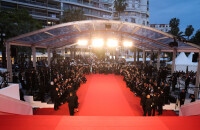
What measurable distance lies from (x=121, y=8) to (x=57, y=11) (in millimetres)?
22330

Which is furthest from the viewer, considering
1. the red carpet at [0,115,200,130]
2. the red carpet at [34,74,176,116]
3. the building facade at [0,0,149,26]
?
the building facade at [0,0,149,26]

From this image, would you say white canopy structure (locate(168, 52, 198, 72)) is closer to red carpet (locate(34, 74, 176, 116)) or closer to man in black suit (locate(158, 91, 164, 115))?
red carpet (locate(34, 74, 176, 116))

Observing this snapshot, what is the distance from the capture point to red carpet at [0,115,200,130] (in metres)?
2.95

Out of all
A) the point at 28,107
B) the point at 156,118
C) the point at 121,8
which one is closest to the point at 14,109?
the point at 28,107

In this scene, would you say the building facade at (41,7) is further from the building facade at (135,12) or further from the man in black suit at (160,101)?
the man in black suit at (160,101)

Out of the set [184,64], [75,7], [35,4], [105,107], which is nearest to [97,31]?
[105,107]

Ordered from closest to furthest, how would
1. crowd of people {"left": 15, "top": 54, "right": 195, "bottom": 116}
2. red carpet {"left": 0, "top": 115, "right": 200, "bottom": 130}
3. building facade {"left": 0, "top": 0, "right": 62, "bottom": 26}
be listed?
1. red carpet {"left": 0, "top": 115, "right": 200, "bottom": 130}
2. crowd of people {"left": 15, "top": 54, "right": 195, "bottom": 116}
3. building facade {"left": 0, "top": 0, "right": 62, "bottom": 26}

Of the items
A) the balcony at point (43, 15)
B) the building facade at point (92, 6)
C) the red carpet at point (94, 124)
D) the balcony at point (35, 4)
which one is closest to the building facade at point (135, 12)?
the building facade at point (92, 6)

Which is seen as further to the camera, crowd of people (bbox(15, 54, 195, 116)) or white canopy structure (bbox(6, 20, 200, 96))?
white canopy structure (bbox(6, 20, 200, 96))

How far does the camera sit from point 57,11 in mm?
37312

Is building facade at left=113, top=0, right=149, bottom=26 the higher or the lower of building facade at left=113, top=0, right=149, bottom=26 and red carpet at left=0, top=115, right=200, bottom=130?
the higher

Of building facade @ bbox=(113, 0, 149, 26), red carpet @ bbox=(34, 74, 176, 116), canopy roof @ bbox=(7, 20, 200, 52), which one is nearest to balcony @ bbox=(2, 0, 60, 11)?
building facade @ bbox=(113, 0, 149, 26)

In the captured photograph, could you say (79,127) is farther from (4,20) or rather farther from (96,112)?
(4,20)

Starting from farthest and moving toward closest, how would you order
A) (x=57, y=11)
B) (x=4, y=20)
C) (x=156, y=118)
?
(x=57, y=11) < (x=4, y=20) < (x=156, y=118)
